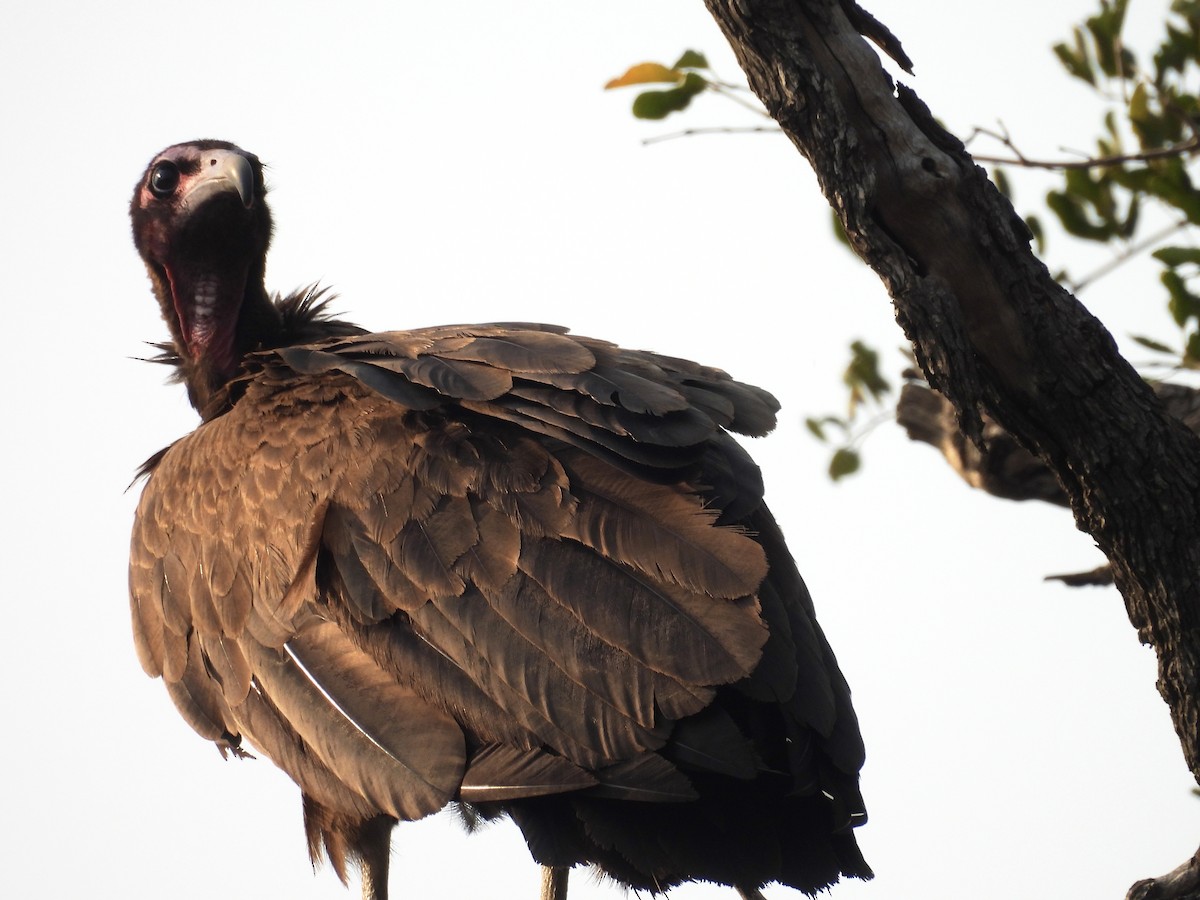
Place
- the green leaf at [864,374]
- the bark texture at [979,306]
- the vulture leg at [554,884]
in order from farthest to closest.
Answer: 1. the green leaf at [864,374]
2. the vulture leg at [554,884]
3. the bark texture at [979,306]

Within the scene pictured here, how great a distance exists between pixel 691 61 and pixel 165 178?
3187mm

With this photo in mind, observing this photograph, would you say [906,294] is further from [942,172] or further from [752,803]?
[752,803]

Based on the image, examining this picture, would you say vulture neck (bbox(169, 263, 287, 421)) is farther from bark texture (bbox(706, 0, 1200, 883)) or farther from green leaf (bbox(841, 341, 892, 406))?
bark texture (bbox(706, 0, 1200, 883))

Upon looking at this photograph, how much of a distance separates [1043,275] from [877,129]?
0.69 metres

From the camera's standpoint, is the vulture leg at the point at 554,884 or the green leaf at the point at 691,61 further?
the vulture leg at the point at 554,884

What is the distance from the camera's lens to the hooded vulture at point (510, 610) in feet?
14.6

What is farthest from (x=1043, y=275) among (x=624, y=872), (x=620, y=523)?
(x=624, y=872)

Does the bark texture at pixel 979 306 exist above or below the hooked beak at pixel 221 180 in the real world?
below

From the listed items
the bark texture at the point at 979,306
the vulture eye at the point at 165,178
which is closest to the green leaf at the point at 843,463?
the bark texture at the point at 979,306

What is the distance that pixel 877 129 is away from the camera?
447 cm

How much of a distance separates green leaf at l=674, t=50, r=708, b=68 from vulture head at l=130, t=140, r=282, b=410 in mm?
2631

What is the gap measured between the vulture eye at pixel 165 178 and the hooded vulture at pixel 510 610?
5.88 feet

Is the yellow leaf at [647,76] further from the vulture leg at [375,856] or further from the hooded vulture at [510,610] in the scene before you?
the vulture leg at [375,856]

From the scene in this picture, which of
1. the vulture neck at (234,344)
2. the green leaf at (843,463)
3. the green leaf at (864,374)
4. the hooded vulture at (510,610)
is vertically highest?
the vulture neck at (234,344)
